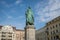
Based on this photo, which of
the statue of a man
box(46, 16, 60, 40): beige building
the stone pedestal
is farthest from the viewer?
box(46, 16, 60, 40): beige building

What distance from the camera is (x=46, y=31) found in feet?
246

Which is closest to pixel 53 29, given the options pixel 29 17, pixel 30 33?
pixel 29 17

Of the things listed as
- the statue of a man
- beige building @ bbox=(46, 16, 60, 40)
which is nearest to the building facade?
beige building @ bbox=(46, 16, 60, 40)

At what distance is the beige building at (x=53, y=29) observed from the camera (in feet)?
207

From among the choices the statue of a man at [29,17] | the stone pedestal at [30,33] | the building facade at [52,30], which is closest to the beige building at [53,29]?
the building facade at [52,30]

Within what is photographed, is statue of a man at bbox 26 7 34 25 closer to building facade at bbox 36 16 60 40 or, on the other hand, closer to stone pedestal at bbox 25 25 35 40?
stone pedestal at bbox 25 25 35 40

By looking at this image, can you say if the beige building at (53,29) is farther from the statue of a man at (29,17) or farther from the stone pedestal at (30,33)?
the stone pedestal at (30,33)

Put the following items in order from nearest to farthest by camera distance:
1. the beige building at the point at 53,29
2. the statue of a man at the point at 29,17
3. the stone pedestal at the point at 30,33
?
the stone pedestal at the point at 30,33, the statue of a man at the point at 29,17, the beige building at the point at 53,29

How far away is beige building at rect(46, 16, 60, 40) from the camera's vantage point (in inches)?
2480

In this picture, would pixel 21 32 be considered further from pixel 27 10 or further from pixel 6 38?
pixel 27 10

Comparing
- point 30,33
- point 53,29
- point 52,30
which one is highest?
point 53,29

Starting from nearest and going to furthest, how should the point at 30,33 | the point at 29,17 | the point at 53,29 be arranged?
the point at 30,33 → the point at 29,17 → the point at 53,29

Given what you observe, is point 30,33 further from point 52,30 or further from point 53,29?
point 52,30

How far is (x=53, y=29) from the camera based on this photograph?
6694 centimetres
